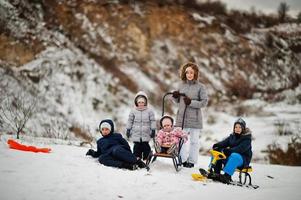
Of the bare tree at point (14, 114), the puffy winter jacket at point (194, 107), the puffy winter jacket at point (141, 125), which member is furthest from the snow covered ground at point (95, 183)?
the bare tree at point (14, 114)

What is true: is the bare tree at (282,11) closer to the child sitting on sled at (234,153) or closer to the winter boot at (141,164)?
the child sitting on sled at (234,153)

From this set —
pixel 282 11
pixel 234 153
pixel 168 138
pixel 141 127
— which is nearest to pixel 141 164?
pixel 168 138

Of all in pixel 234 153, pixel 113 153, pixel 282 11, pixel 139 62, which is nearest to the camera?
pixel 234 153

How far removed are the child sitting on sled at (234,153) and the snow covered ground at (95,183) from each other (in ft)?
0.96

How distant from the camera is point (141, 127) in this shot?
741 cm

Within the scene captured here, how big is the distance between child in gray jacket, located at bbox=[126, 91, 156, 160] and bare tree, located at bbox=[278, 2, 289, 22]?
2119 cm

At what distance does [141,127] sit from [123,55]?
12.0 meters

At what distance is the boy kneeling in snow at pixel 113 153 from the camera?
258 inches

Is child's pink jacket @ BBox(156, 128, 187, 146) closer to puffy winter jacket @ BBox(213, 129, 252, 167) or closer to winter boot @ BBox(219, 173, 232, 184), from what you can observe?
puffy winter jacket @ BBox(213, 129, 252, 167)

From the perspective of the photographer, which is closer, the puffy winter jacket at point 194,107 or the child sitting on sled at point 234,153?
the child sitting on sled at point 234,153

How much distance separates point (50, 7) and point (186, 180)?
48.5 ft

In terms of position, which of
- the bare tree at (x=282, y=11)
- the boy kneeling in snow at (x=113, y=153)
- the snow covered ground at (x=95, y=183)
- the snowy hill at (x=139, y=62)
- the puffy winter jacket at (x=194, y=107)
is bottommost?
the snow covered ground at (x=95, y=183)

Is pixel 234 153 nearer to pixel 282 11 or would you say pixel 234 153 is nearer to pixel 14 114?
pixel 14 114

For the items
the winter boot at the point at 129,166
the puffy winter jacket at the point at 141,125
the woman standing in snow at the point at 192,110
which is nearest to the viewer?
the winter boot at the point at 129,166
